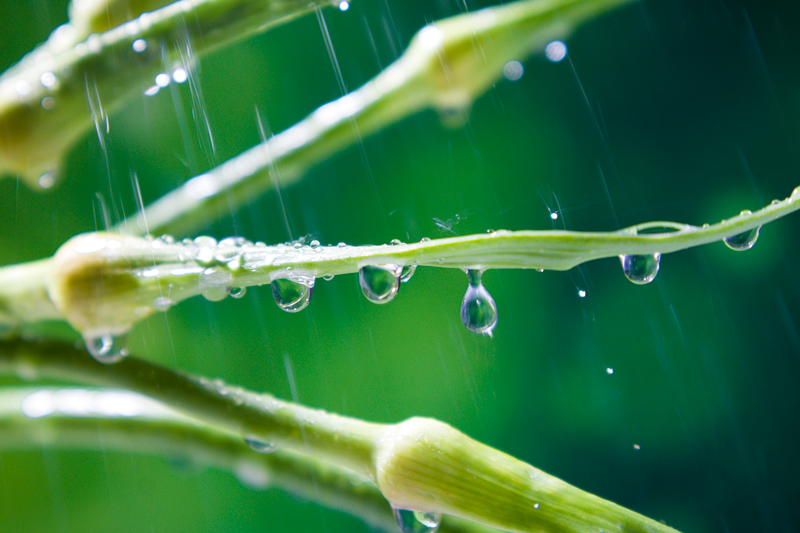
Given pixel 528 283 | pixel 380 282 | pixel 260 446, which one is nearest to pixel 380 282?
pixel 380 282

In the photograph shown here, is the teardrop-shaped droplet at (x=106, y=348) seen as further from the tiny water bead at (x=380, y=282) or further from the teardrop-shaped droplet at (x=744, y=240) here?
the teardrop-shaped droplet at (x=744, y=240)

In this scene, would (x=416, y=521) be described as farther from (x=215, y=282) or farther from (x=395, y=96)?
(x=395, y=96)

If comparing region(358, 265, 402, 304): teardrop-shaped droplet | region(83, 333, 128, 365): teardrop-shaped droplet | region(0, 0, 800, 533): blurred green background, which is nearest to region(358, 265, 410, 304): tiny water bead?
region(358, 265, 402, 304): teardrop-shaped droplet

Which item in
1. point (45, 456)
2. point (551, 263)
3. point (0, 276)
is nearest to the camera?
point (551, 263)

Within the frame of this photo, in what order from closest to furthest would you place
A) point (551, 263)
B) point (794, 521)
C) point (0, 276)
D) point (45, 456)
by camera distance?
point (551, 263) < point (0, 276) < point (794, 521) < point (45, 456)

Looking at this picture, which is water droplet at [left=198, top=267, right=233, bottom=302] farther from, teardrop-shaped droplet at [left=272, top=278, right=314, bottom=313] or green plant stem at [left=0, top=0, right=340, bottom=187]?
green plant stem at [left=0, top=0, right=340, bottom=187]

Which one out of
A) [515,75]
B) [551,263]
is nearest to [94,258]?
[551,263]

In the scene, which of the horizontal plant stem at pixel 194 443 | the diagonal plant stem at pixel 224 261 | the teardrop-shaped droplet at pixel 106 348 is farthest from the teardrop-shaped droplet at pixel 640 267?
the teardrop-shaped droplet at pixel 106 348

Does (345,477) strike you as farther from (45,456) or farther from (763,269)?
(45,456)
